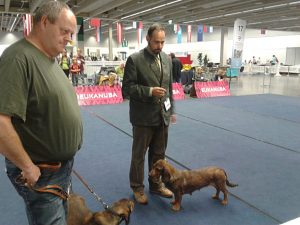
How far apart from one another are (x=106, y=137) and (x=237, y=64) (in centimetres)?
950

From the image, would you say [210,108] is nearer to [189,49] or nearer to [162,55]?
[162,55]

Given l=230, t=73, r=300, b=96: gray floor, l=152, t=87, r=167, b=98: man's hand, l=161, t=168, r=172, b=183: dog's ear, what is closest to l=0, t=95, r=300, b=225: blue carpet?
l=161, t=168, r=172, b=183: dog's ear

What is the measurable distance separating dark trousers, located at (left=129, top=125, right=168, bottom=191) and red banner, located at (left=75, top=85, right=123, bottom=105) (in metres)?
6.21

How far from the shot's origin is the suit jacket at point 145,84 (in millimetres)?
2760

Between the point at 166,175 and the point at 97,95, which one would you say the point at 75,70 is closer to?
the point at 97,95

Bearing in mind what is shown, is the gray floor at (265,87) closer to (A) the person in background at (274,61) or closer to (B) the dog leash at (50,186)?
(A) the person in background at (274,61)

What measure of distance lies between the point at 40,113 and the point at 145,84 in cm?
157

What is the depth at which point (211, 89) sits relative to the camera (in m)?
11.0

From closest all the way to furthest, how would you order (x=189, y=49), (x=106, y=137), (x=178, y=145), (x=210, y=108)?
(x=178, y=145)
(x=106, y=137)
(x=210, y=108)
(x=189, y=49)

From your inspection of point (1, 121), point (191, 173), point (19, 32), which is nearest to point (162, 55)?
point (191, 173)

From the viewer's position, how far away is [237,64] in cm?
1332

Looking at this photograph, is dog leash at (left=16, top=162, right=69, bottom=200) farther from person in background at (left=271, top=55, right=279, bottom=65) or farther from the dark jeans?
person in background at (left=271, top=55, right=279, bottom=65)

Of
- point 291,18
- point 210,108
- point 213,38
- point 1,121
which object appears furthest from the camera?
point 213,38

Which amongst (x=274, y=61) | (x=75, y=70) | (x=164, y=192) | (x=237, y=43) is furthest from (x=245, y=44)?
(x=164, y=192)
